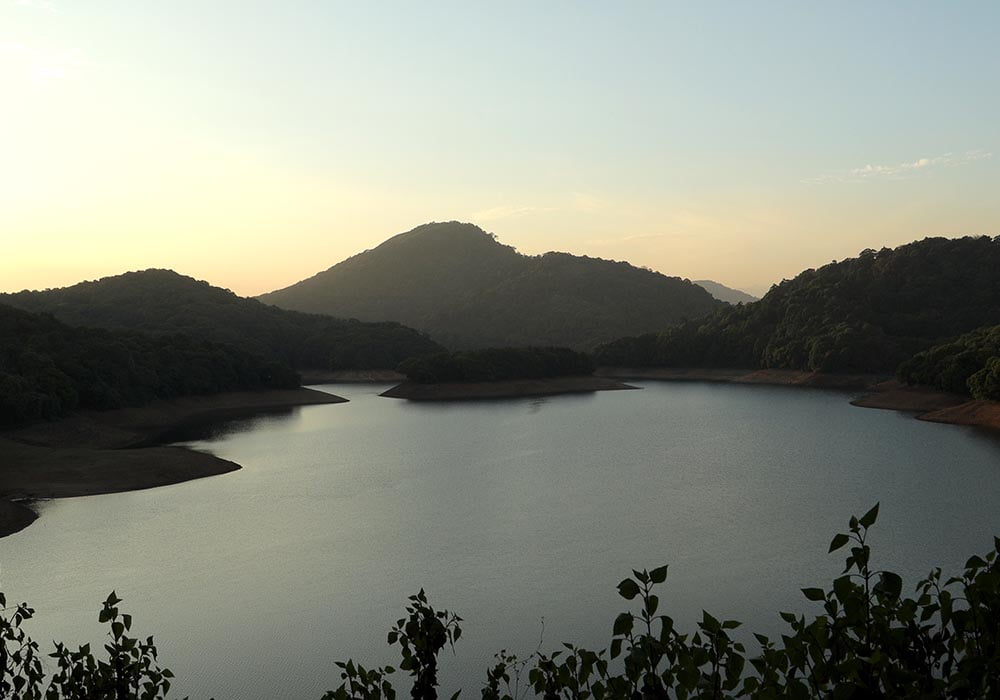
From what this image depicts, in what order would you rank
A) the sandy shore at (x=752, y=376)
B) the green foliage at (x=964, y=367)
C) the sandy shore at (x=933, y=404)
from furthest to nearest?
the sandy shore at (x=752, y=376) → the green foliage at (x=964, y=367) → the sandy shore at (x=933, y=404)

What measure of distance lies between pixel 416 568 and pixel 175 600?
9218 millimetres

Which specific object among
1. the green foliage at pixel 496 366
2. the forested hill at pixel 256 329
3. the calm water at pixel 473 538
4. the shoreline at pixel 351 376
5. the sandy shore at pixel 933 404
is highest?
the forested hill at pixel 256 329

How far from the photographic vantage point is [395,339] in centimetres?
17488

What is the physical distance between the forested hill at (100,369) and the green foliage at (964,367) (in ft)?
270

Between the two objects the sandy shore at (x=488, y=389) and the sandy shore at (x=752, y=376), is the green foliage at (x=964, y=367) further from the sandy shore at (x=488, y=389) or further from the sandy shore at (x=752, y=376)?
the sandy shore at (x=488, y=389)

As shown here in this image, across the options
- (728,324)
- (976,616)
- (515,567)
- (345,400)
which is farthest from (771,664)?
(728,324)

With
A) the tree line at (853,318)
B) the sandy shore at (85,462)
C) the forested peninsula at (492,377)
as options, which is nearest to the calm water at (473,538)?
the sandy shore at (85,462)

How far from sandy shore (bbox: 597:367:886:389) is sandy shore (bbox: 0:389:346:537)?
90526 mm

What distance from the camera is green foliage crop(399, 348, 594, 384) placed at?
5236 inches

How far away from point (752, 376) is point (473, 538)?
112821 millimetres

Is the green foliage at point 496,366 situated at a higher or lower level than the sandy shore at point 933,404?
higher

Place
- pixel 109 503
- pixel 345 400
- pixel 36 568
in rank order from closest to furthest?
pixel 36 568 → pixel 109 503 → pixel 345 400

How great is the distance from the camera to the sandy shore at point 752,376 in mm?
126062

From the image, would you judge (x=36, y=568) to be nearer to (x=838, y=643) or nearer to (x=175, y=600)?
(x=175, y=600)
